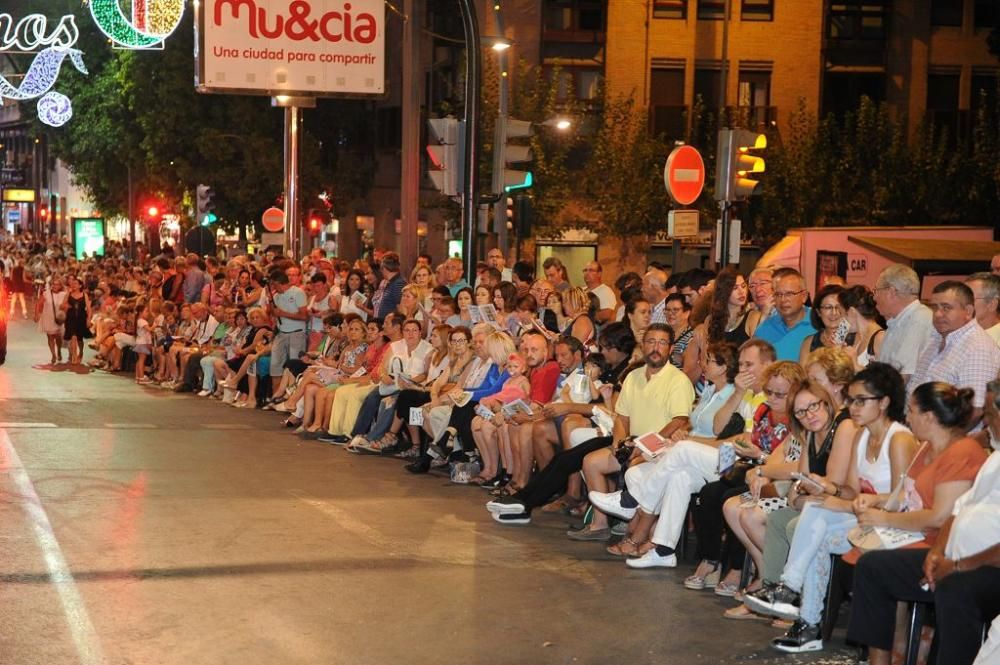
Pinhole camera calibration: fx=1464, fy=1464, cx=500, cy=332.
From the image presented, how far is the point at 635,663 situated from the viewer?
25.0 ft

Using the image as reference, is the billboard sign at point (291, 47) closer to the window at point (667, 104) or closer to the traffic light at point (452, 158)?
the traffic light at point (452, 158)

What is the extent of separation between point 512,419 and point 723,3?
94.3 ft

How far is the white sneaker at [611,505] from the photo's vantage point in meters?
10.5

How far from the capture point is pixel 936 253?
72.5 ft

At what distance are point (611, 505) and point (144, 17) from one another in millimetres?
19097

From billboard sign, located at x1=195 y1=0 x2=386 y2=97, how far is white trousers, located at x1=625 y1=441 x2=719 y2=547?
49.0 ft

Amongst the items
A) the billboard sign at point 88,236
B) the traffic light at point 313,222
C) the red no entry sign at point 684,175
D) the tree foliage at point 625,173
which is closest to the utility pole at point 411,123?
the red no entry sign at point 684,175

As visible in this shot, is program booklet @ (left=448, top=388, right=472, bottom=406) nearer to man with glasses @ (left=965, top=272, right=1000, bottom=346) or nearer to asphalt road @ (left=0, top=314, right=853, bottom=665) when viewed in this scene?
asphalt road @ (left=0, top=314, right=853, bottom=665)

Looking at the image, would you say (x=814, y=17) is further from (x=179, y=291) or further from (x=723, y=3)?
(x=179, y=291)

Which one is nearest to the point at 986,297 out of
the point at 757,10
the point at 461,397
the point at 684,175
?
the point at 461,397

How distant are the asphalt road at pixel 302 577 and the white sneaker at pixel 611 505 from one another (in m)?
0.29

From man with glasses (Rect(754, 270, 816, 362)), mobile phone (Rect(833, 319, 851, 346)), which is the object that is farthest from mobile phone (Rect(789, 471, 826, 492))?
man with glasses (Rect(754, 270, 816, 362))

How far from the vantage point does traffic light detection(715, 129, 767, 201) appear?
15.7 metres

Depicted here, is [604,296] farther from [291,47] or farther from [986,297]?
[291,47]
